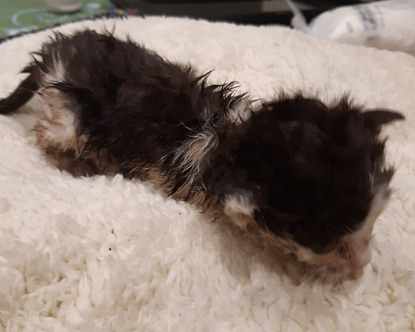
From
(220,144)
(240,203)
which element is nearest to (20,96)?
(220,144)

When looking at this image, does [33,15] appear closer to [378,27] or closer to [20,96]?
[20,96]

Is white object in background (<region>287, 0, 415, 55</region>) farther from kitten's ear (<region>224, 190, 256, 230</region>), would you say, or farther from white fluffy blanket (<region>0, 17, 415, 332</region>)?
kitten's ear (<region>224, 190, 256, 230</region>)

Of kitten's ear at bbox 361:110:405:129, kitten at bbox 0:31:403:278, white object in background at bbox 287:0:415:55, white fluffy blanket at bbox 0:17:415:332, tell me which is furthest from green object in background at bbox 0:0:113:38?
kitten's ear at bbox 361:110:405:129

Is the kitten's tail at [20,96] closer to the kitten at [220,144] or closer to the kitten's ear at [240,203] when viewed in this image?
the kitten at [220,144]

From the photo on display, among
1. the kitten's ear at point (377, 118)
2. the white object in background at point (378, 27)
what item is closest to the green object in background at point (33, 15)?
the white object in background at point (378, 27)

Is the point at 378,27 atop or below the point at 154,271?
below
